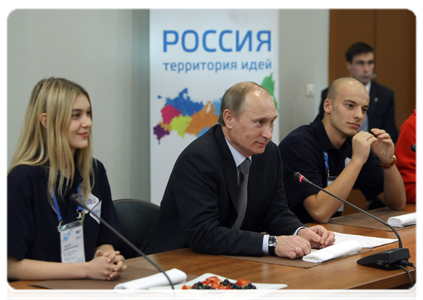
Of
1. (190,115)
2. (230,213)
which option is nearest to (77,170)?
(230,213)

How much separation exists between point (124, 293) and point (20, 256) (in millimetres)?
415

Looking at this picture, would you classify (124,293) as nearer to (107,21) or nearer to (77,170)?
(77,170)

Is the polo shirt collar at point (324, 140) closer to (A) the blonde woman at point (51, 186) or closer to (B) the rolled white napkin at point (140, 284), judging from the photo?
(A) the blonde woman at point (51, 186)

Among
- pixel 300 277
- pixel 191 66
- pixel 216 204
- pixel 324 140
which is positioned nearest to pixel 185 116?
pixel 191 66

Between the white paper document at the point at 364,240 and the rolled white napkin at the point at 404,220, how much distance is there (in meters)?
0.33

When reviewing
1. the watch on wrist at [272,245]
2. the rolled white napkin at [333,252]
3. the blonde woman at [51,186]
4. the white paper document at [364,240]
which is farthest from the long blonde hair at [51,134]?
the white paper document at [364,240]

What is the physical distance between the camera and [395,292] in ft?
5.84

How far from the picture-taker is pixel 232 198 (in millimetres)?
2201

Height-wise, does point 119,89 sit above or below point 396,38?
below

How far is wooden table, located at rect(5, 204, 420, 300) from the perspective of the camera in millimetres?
1536

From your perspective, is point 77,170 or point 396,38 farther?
point 396,38

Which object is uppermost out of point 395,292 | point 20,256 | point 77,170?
point 77,170

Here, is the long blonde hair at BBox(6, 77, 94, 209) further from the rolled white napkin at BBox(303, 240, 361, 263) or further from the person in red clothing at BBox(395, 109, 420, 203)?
the person in red clothing at BBox(395, 109, 420, 203)
